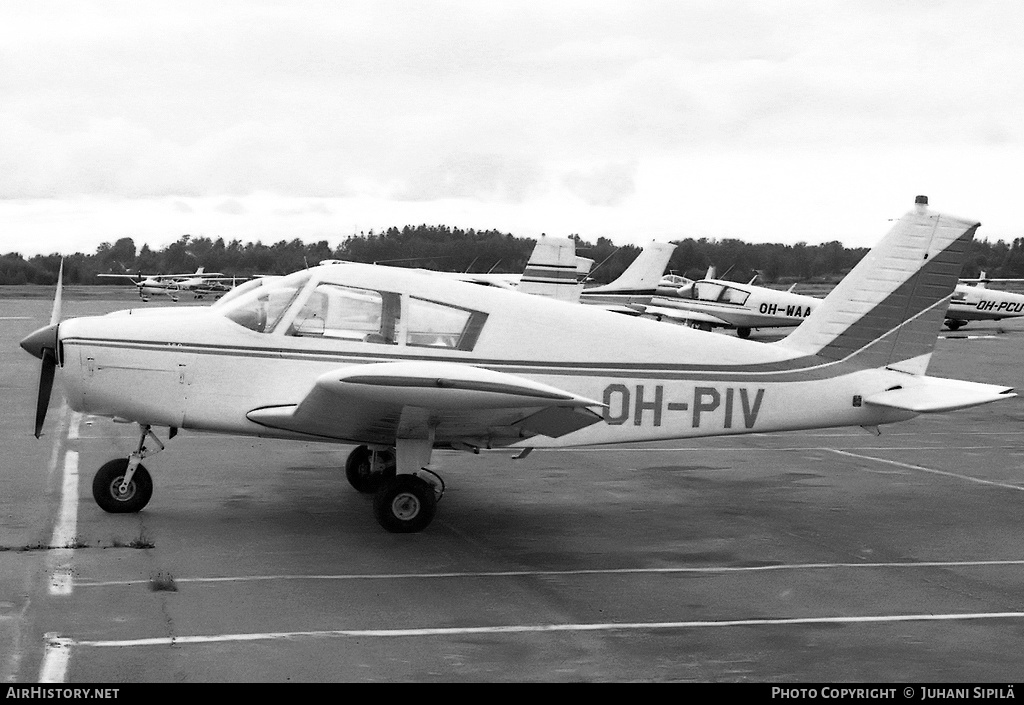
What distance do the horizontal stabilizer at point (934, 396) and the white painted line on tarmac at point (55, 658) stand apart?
6964 millimetres

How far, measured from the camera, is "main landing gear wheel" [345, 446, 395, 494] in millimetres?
10547

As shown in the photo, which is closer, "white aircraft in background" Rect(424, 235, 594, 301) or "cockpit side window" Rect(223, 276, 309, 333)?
"cockpit side window" Rect(223, 276, 309, 333)

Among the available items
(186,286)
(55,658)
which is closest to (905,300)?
(55,658)

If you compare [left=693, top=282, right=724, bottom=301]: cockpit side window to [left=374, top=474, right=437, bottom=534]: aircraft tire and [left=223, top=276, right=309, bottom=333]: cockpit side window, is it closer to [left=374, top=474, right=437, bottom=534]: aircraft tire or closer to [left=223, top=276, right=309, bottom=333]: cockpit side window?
[left=223, top=276, right=309, bottom=333]: cockpit side window

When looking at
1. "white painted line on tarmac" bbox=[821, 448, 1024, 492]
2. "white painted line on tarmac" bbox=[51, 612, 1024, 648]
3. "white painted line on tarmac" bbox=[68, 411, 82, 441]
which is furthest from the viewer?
"white painted line on tarmac" bbox=[68, 411, 82, 441]

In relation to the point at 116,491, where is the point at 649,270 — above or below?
above

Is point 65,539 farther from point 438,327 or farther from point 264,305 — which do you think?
point 438,327

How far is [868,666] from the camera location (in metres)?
5.85

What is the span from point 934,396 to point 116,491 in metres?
7.08

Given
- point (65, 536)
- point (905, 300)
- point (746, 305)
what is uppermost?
point (746, 305)

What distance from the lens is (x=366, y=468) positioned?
1070cm

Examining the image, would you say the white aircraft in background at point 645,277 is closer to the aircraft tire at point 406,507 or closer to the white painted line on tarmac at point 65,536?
the white painted line on tarmac at point 65,536

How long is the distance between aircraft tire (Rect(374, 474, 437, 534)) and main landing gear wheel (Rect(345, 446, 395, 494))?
161 centimetres

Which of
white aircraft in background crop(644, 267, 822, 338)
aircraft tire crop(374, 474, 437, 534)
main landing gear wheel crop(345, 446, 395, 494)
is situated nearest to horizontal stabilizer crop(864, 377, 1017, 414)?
aircraft tire crop(374, 474, 437, 534)
